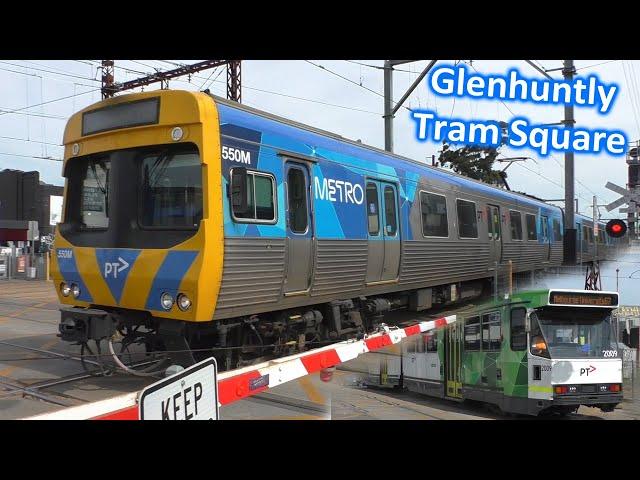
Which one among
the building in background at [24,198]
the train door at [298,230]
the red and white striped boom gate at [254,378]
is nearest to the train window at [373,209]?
the train door at [298,230]

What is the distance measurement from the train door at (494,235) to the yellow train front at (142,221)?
9.48m

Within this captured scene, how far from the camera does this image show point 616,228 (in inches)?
409

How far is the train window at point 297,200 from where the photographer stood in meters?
6.91

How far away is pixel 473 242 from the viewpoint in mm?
12625

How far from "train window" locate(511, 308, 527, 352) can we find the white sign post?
35.6ft

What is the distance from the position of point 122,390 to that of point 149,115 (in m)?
2.99

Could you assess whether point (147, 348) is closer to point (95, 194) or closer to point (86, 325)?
point (86, 325)

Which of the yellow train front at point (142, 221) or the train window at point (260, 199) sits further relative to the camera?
A: the train window at point (260, 199)

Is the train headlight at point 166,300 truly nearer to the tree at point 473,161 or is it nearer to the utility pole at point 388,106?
the utility pole at point 388,106

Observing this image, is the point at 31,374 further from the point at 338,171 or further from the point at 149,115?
the point at 338,171

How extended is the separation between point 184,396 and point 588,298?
11.0m
